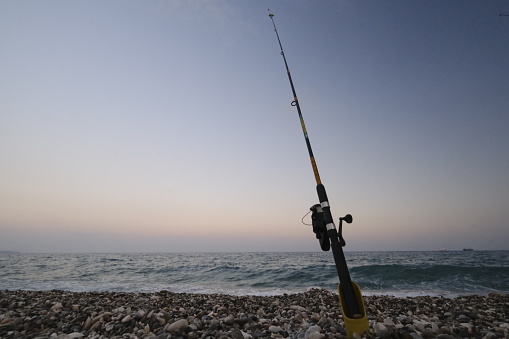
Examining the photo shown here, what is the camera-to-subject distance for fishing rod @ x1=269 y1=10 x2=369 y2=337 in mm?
2787

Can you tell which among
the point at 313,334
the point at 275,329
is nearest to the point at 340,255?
the point at 313,334

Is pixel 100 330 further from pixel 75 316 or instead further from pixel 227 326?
pixel 227 326

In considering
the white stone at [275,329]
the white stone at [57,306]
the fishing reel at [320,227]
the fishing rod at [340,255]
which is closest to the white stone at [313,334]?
the fishing rod at [340,255]

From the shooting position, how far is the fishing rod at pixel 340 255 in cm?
279

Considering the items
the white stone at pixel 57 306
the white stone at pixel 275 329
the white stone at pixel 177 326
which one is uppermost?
the white stone at pixel 57 306

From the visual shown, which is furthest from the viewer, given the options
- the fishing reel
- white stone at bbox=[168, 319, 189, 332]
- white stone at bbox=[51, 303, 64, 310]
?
white stone at bbox=[51, 303, 64, 310]

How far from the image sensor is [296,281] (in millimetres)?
15891

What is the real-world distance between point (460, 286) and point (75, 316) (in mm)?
17202

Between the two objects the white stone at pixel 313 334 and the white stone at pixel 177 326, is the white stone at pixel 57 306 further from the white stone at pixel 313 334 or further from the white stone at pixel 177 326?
the white stone at pixel 313 334

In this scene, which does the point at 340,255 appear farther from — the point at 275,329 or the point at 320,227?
the point at 275,329

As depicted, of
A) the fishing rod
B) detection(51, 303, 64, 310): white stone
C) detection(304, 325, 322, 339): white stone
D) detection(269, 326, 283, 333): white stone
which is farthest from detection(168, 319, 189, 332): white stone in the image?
detection(51, 303, 64, 310): white stone

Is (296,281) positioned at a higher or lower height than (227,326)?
lower

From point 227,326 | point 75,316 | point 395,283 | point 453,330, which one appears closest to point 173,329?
point 227,326

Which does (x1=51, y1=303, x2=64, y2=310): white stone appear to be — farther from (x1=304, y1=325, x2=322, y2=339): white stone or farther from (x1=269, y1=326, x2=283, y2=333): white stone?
(x1=304, y1=325, x2=322, y2=339): white stone
